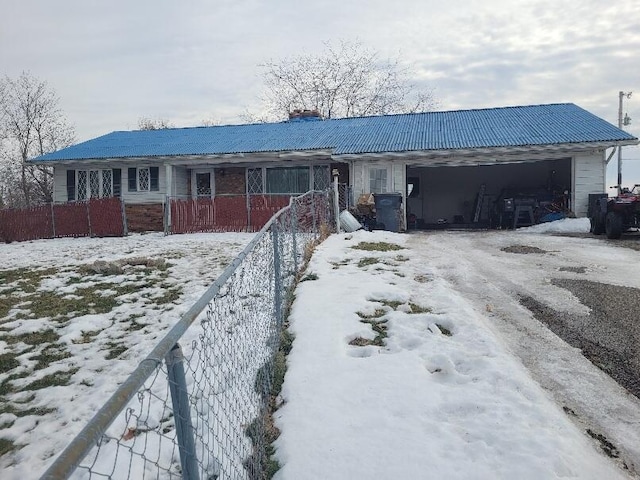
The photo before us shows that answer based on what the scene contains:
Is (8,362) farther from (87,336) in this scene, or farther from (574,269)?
(574,269)

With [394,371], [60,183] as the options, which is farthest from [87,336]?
[60,183]

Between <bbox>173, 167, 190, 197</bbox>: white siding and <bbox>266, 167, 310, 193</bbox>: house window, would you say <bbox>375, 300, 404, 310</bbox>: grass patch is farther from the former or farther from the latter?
<bbox>173, 167, 190, 197</bbox>: white siding

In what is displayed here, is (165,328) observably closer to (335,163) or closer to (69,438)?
(69,438)

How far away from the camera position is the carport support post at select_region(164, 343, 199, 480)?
1648mm

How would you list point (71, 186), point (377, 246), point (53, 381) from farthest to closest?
point (71, 186), point (377, 246), point (53, 381)

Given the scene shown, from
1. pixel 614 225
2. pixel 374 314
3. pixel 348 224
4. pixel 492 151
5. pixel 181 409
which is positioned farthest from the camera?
pixel 492 151

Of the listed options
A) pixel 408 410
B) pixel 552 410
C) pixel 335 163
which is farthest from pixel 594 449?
pixel 335 163

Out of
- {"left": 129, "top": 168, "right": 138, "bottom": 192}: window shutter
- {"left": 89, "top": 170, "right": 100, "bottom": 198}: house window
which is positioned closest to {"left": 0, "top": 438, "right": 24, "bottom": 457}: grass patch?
{"left": 129, "top": 168, "right": 138, "bottom": 192}: window shutter

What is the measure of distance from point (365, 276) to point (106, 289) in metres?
4.26

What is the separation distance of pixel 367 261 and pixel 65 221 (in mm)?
12935

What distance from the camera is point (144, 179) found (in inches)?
749

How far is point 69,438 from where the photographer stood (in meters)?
3.46

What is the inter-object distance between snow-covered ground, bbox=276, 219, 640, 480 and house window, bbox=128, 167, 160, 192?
46.0 ft

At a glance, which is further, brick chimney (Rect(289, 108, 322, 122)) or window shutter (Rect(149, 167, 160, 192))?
brick chimney (Rect(289, 108, 322, 122))
